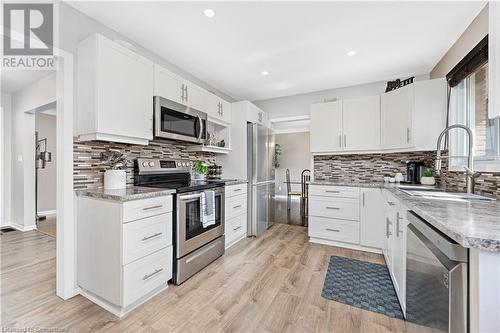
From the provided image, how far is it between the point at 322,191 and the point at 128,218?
2.49 meters

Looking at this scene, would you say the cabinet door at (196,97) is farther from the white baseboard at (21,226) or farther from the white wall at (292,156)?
the white wall at (292,156)

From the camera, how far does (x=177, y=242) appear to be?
2.01m

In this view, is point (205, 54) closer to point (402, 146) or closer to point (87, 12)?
point (87, 12)

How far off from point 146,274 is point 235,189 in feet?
5.16

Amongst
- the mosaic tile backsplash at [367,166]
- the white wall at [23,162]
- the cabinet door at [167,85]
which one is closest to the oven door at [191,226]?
the cabinet door at [167,85]

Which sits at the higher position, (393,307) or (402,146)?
(402,146)

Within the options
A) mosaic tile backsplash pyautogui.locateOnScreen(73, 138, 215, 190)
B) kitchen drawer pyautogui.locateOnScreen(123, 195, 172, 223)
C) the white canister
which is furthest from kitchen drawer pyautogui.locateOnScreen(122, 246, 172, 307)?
mosaic tile backsplash pyautogui.locateOnScreen(73, 138, 215, 190)

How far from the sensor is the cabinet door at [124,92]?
179 centimetres

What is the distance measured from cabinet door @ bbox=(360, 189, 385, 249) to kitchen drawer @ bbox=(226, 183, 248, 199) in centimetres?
166

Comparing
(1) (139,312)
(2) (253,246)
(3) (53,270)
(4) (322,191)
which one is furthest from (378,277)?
(3) (53,270)

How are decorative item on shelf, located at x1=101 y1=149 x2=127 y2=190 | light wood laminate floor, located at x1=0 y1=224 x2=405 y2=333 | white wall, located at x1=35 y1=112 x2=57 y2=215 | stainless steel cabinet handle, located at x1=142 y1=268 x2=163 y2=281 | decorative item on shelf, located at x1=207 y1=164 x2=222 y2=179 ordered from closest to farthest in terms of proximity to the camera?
light wood laminate floor, located at x1=0 y1=224 x2=405 y2=333 < stainless steel cabinet handle, located at x1=142 y1=268 x2=163 y2=281 < decorative item on shelf, located at x1=101 y1=149 x2=127 y2=190 < decorative item on shelf, located at x1=207 y1=164 x2=222 y2=179 < white wall, located at x1=35 y1=112 x2=57 y2=215

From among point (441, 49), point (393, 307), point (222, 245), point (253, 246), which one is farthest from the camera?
point (253, 246)

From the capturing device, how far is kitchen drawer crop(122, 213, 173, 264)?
1.60m

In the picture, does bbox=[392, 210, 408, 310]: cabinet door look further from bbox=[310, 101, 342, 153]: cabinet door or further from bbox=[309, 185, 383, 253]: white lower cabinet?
bbox=[310, 101, 342, 153]: cabinet door
